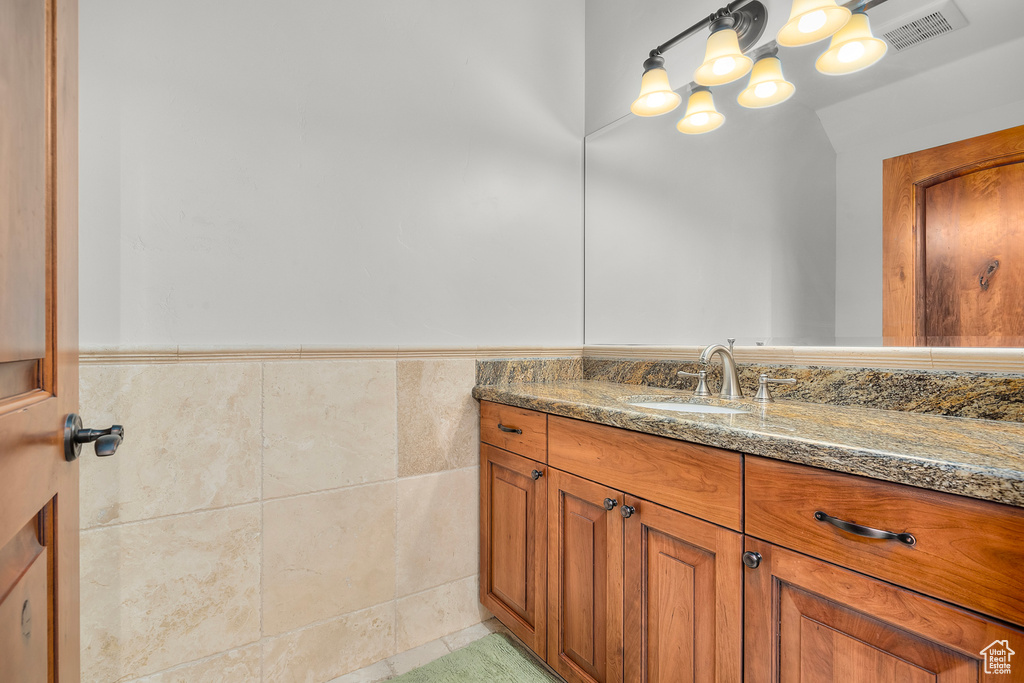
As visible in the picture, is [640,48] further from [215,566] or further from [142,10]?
[215,566]

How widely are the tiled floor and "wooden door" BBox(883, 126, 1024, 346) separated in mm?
1510

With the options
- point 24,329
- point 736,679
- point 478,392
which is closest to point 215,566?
point 478,392

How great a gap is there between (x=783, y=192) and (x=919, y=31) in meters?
0.46

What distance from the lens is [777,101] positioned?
1.48m

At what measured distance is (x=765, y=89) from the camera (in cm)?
150

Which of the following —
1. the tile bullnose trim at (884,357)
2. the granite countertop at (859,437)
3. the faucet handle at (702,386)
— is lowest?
the granite countertop at (859,437)

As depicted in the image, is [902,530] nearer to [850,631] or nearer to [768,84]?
[850,631]

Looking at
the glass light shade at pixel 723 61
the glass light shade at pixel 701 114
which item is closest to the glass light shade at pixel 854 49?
the glass light shade at pixel 723 61

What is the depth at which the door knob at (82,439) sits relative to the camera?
0.65 metres

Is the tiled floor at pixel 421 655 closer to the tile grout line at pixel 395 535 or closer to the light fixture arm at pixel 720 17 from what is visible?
the tile grout line at pixel 395 535

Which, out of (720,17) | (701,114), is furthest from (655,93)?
(720,17)

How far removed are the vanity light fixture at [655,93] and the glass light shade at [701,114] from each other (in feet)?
0.19

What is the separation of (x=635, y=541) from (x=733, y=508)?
290 millimetres

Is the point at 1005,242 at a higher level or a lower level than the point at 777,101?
lower
